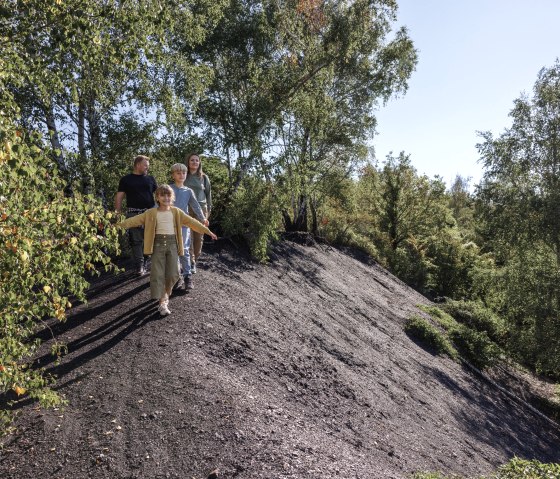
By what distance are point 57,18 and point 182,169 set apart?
298 cm

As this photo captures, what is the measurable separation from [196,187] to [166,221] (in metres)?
1.71

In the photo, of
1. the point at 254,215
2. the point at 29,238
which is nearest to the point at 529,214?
the point at 254,215

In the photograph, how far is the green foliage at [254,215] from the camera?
408 inches

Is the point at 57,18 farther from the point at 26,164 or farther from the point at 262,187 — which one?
the point at 262,187

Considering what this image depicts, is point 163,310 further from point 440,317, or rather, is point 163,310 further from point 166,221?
point 440,317

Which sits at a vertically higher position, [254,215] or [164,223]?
[254,215]

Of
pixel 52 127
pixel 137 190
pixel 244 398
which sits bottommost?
pixel 244 398

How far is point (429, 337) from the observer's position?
12875 mm

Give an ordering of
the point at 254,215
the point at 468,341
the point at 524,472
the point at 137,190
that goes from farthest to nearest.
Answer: the point at 468,341 < the point at 254,215 < the point at 137,190 < the point at 524,472

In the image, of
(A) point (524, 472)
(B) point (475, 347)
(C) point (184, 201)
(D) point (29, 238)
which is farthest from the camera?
(B) point (475, 347)

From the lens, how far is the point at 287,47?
13.2m

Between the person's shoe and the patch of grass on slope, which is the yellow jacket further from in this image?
the patch of grass on slope

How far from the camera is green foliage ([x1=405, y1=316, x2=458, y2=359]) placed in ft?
41.8

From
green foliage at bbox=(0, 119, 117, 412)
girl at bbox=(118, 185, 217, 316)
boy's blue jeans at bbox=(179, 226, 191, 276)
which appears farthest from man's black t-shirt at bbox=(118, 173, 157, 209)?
green foliage at bbox=(0, 119, 117, 412)
